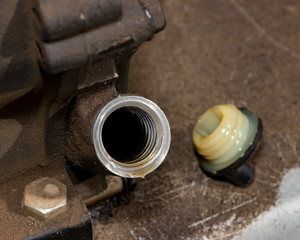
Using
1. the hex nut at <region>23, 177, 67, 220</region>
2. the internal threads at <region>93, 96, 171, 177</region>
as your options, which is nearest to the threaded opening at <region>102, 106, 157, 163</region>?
the internal threads at <region>93, 96, 171, 177</region>

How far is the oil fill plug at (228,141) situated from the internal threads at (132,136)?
8.0 inches

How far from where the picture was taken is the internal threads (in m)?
1.21

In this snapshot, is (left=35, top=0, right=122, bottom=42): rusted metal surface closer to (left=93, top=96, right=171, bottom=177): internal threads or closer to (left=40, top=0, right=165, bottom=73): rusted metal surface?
(left=40, top=0, right=165, bottom=73): rusted metal surface

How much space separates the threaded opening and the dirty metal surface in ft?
0.57

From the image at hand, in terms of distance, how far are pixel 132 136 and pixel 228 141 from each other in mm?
239

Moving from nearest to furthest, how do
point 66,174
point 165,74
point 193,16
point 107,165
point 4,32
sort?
1. point 4,32
2. point 107,165
3. point 66,174
4. point 165,74
5. point 193,16

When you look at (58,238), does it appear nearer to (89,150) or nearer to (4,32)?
(89,150)

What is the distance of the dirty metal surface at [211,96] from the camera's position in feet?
4.83

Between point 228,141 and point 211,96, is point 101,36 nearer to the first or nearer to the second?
point 228,141

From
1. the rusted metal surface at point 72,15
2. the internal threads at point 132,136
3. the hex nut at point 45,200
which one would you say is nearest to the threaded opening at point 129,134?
the internal threads at point 132,136

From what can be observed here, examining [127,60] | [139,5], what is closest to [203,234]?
[127,60]

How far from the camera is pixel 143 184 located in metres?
1.53

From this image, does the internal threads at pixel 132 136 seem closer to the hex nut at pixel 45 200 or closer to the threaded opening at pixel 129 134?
the threaded opening at pixel 129 134

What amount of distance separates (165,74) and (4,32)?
771mm
